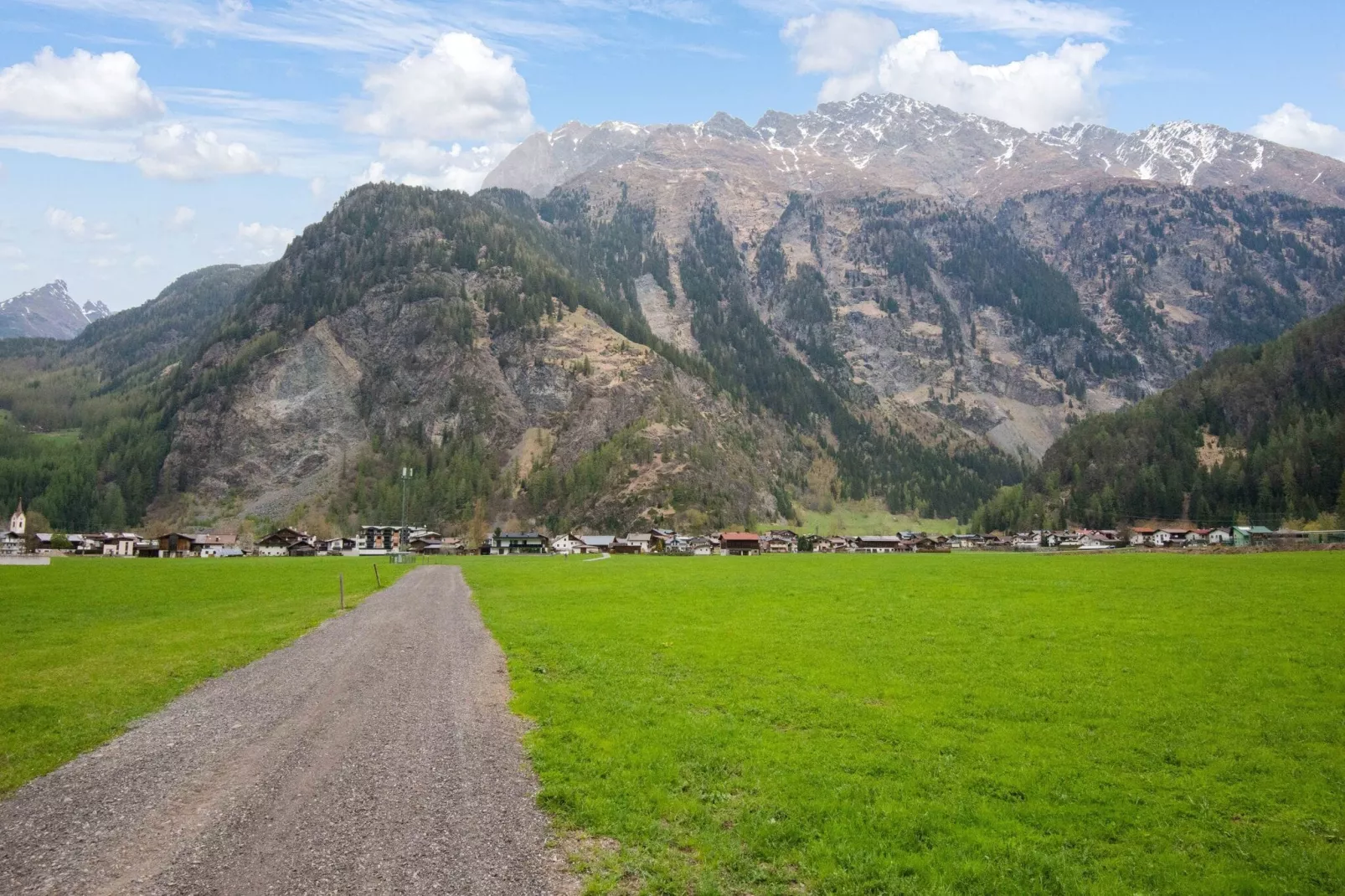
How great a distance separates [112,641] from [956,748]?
34.1 m

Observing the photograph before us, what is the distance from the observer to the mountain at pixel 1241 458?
148 meters

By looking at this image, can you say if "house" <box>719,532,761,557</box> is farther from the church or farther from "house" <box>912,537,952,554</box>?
the church

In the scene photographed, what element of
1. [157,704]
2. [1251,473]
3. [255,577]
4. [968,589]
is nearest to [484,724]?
[157,704]

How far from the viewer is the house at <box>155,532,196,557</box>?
488ft

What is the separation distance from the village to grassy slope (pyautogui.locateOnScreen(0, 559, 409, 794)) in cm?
8356

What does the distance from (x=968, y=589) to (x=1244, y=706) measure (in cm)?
3041

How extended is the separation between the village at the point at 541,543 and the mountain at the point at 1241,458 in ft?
31.7

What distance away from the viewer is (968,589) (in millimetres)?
48000

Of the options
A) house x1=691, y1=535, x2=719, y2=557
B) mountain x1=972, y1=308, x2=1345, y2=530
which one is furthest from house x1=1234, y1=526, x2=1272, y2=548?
house x1=691, y1=535, x2=719, y2=557

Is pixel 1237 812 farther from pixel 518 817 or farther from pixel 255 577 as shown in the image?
pixel 255 577

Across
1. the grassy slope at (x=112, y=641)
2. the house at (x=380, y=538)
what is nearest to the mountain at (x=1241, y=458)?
the house at (x=380, y=538)

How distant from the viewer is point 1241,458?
Result: 166 m

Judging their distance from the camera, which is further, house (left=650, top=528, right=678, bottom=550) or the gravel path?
house (left=650, top=528, right=678, bottom=550)

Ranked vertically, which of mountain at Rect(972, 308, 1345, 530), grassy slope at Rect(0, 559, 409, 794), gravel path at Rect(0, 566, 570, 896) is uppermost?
mountain at Rect(972, 308, 1345, 530)
